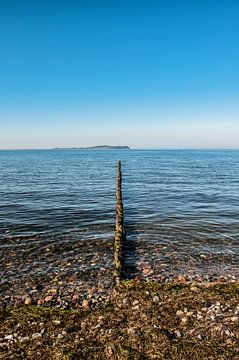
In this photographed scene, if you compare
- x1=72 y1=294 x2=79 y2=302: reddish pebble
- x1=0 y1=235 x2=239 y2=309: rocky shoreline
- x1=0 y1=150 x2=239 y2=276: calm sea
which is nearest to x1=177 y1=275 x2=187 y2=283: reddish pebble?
x1=0 y1=235 x2=239 y2=309: rocky shoreline

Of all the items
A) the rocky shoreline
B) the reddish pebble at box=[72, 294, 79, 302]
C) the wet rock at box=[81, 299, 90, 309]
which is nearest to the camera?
the wet rock at box=[81, 299, 90, 309]

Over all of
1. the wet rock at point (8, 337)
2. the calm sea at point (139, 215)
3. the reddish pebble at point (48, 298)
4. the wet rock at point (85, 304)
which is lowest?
the calm sea at point (139, 215)

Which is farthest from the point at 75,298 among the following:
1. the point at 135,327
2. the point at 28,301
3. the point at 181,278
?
the point at 181,278

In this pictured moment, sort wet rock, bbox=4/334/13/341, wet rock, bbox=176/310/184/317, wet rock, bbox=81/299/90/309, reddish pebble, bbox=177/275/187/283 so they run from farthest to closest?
reddish pebble, bbox=177/275/187/283 → wet rock, bbox=81/299/90/309 → wet rock, bbox=176/310/184/317 → wet rock, bbox=4/334/13/341

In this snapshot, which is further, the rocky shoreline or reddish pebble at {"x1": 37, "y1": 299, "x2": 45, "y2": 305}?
the rocky shoreline

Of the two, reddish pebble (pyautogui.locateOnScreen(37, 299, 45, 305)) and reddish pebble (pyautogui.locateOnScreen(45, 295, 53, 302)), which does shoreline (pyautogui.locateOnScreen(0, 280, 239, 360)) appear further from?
reddish pebble (pyautogui.locateOnScreen(45, 295, 53, 302))

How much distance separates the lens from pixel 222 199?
2888 centimetres

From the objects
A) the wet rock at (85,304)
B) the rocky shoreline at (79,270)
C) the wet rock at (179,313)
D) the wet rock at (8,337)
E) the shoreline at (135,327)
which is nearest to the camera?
the shoreline at (135,327)

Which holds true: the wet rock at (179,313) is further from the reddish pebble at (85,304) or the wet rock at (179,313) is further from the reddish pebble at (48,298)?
the reddish pebble at (48,298)

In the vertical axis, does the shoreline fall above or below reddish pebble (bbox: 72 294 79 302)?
above

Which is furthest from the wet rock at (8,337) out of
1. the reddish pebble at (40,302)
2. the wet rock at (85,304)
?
the wet rock at (85,304)

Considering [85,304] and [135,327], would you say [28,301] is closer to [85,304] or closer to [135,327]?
[85,304]

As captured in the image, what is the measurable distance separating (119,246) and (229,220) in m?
10.6

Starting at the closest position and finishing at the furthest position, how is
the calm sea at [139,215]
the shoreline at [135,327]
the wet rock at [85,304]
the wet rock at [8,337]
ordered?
the shoreline at [135,327] → the wet rock at [8,337] → the wet rock at [85,304] → the calm sea at [139,215]
